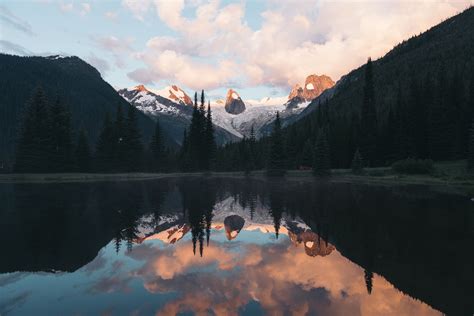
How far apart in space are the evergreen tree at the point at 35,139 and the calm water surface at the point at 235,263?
53.2m

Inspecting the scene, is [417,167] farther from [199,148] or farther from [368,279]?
[368,279]

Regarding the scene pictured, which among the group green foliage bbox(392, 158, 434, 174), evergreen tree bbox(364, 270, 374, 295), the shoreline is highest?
green foliage bbox(392, 158, 434, 174)

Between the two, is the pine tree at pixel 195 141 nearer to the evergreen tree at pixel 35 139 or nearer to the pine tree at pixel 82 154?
the pine tree at pixel 82 154

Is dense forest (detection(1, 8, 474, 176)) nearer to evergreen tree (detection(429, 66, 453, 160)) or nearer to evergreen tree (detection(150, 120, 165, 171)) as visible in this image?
evergreen tree (detection(150, 120, 165, 171))

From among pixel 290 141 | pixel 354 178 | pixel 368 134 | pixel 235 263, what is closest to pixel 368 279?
pixel 235 263

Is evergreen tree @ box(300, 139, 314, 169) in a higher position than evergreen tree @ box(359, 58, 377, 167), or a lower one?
lower

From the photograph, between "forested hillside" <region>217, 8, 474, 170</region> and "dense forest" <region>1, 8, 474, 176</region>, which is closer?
"dense forest" <region>1, 8, 474, 176</region>

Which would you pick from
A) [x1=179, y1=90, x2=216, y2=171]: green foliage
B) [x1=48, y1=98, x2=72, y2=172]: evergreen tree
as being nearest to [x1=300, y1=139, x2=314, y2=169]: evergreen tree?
[x1=179, y1=90, x2=216, y2=171]: green foliage

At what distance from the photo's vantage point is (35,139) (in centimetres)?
7631

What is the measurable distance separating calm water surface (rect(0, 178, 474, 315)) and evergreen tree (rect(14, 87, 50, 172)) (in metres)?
53.2

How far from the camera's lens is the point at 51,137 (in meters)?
78.9

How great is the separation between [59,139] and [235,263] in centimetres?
7370

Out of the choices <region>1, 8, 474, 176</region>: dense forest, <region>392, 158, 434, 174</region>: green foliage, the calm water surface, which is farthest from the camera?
<region>1, 8, 474, 176</region>: dense forest

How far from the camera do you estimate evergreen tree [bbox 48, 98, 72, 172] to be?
78312 mm
